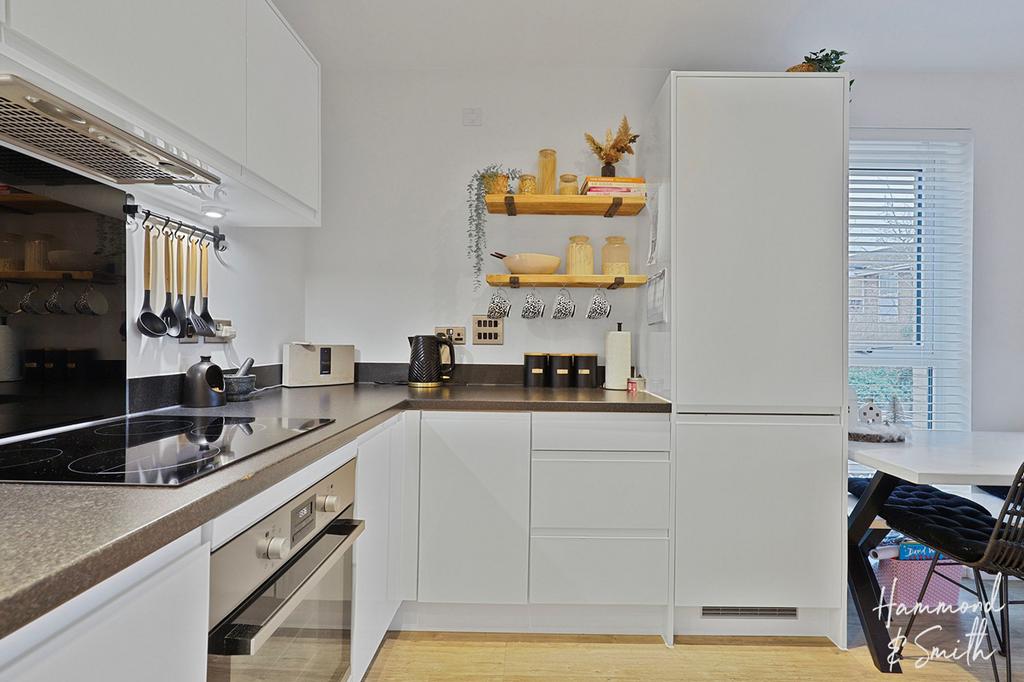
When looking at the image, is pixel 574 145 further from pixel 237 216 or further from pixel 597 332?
pixel 237 216

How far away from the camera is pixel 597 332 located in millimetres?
3020

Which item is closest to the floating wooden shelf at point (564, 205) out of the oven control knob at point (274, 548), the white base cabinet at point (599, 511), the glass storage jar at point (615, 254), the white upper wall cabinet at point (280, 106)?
the glass storage jar at point (615, 254)

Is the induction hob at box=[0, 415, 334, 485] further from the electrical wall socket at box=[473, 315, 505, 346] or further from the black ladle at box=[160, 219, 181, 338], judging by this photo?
the electrical wall socket at box=[473, 315, 505, 346]

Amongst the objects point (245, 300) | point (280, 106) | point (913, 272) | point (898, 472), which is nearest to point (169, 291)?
point (245, 300)

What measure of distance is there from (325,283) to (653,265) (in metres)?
1.56

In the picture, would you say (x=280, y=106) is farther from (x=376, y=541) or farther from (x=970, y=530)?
(x=970, y=530)

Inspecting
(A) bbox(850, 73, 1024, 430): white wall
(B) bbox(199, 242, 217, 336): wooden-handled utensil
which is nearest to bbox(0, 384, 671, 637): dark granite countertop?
(B) bbox(199, 242, 217, 336): wooden-handled utensil

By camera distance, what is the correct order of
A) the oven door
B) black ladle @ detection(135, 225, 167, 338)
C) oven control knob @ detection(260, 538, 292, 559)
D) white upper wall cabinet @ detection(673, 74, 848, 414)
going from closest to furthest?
the oven door, oven control knob @ detection(260, 538, 292, 559), black ladle @ detection(135, 225, 167, 338), white upper wall cabinet @ detection(673, 74, 848, 414)

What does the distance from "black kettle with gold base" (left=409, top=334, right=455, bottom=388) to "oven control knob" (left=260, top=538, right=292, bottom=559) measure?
1.59 metres

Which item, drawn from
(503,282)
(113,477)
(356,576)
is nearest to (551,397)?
(503,282)

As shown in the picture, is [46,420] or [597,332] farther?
[597,332]

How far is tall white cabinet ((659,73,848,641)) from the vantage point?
2.32 meters

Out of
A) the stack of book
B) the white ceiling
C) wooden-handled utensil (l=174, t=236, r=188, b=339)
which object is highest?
the white ceiling

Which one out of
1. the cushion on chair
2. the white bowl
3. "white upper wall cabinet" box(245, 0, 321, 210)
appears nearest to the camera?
"white upper wall cabinet" box(245, 0, 321, 210)
